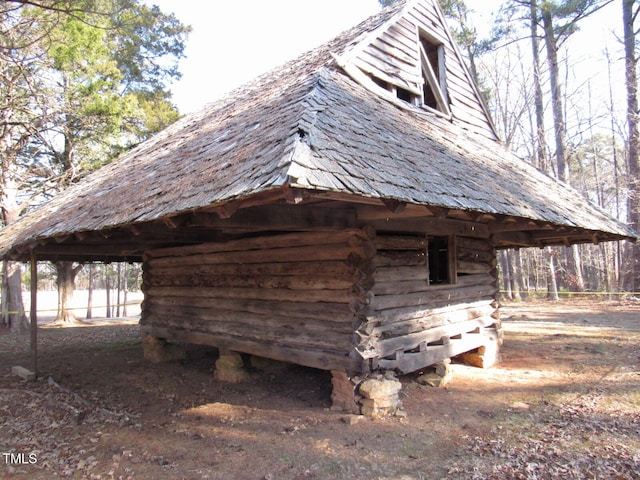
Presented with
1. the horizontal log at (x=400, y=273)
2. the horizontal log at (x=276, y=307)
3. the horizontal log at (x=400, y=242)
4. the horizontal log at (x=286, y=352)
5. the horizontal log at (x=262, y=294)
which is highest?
the horizontal log at (x=400, y=242)

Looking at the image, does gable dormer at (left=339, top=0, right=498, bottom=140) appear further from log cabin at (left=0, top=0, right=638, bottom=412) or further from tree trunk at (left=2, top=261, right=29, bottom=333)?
tree trunk at (left=2, top=261, right=29, bottom=333)

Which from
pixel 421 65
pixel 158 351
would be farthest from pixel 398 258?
pixel 158 351

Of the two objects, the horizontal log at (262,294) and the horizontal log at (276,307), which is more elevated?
the horizontal log at (262,294)

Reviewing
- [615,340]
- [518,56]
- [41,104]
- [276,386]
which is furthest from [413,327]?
[518,56]

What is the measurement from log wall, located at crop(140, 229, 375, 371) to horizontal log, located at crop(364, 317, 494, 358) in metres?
0.44

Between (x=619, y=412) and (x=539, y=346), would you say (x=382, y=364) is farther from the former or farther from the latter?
(x=539, y=346)

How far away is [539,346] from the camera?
360 inches

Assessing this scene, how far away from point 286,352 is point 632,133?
60.4 ft

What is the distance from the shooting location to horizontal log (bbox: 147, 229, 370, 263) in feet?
17.4

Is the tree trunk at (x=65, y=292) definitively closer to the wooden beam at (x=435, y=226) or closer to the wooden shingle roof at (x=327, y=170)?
the wooden shingle roof at (x=327, y=170)

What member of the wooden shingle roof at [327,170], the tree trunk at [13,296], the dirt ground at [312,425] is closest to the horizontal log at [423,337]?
the dirt ground at [312,425]

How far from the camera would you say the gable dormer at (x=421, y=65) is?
763cm

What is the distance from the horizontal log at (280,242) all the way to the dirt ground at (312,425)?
7.17 feet

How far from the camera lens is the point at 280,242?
6.16 meters
